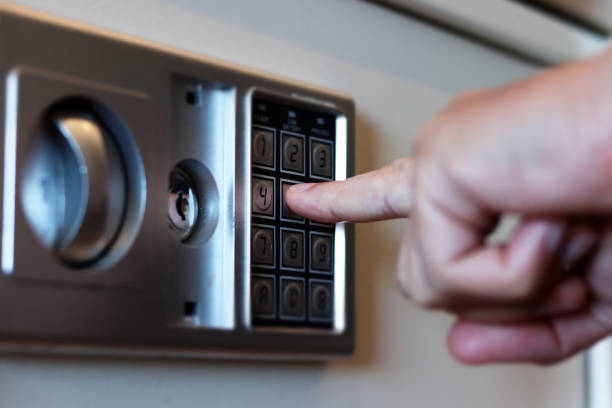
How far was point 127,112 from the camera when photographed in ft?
1.33

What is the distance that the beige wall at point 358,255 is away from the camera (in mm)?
412

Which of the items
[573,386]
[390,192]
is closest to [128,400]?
[390,192]

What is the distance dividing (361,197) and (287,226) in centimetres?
7

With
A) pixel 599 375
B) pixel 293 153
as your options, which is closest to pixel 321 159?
pixel 293 153

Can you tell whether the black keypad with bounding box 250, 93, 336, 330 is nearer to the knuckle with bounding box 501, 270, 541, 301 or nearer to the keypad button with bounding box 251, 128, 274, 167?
the keypad button with bounding box 251, 128, 274, 167

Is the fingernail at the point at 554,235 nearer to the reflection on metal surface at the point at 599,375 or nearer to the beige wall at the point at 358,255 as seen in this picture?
the beige wall at the point at 358,255

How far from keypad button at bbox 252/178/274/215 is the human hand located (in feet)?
0.45

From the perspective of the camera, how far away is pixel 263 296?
0.46 m

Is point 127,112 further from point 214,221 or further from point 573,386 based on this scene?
point 573,386

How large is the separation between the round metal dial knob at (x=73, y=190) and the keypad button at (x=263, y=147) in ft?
0.31

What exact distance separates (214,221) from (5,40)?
0.14 meters

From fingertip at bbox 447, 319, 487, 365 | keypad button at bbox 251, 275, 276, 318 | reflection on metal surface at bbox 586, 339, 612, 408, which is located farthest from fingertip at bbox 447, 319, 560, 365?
reflection on metal surface at bbox 586, 339, 612, 408

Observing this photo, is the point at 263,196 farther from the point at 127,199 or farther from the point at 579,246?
the point at 579,246

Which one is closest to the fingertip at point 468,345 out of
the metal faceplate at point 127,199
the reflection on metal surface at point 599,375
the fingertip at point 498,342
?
the fingertip at point 498,342
